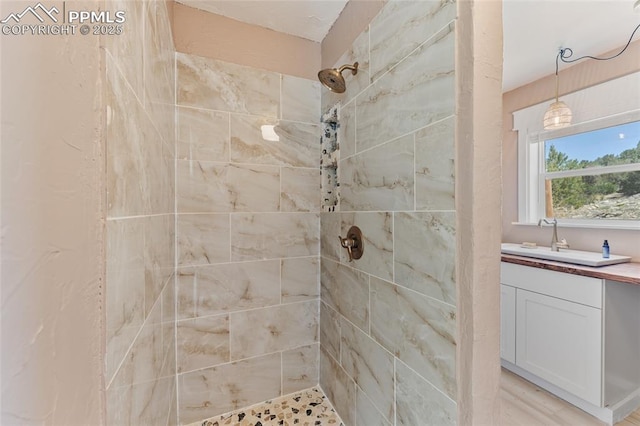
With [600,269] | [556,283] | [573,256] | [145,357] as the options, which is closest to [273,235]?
[145,357]

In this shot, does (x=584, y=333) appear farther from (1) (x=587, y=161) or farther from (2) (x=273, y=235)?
(2) (x=273, y=235)

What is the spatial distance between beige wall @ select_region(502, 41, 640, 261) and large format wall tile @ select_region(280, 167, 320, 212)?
6.86ft

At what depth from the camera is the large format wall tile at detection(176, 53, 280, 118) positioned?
1335mm

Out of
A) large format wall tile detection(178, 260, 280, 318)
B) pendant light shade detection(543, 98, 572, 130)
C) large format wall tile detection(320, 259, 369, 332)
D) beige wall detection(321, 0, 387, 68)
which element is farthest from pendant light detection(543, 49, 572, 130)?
large format wall tile detection(178, 260, 280, 318)

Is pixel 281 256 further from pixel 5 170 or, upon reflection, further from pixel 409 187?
pixel 5 170

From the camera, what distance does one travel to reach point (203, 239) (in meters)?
1.38

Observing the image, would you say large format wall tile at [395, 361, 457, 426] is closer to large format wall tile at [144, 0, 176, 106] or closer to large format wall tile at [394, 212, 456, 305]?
large format wall tile at [394, 212, 456, 305]

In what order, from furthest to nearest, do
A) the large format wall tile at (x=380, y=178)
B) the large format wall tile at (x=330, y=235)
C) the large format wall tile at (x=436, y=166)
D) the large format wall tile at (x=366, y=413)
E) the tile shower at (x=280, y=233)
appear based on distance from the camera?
the large format wall tile at (x=330, y=235)
the large format wall tile at (x=366, y=413)
the large format wall tile at (x=380, y=178)
the large format wall tile at (x=436, y=166)
the tile shower at (x=280, y=233)

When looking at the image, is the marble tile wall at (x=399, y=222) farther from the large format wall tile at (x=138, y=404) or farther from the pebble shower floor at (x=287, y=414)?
the large format wall tile at (x=138, y=404)

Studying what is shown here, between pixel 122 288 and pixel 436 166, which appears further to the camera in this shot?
pixel 436 166

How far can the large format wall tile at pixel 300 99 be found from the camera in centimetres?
155

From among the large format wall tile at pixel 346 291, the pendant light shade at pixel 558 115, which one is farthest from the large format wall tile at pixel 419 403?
the pendant light shade at pixel 558 115

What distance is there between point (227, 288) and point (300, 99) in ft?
3.88

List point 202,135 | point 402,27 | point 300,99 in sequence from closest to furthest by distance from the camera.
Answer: point 402,27 < point 202,135 < point 300,99
